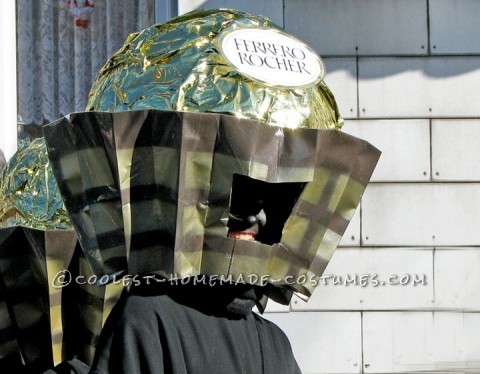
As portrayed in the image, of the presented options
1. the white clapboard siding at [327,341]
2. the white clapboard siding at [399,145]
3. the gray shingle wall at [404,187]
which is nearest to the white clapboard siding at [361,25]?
the gray shingle wall at [404,187]

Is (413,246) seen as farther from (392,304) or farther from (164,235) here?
(164,235)

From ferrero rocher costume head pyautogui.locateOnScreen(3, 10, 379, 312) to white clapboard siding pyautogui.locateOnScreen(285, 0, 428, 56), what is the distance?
239cm

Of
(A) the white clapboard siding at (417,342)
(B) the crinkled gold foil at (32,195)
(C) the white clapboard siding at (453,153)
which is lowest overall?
(A) the white clapboard siding at (417,342)

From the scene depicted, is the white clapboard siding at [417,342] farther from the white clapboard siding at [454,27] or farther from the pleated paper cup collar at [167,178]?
the pleated paper cup collar at [167,178]

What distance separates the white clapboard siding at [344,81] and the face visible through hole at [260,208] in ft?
7.87

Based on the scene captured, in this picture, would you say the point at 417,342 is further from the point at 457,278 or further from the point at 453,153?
the point at 453,153

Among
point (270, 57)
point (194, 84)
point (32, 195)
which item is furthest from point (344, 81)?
point (194, 84)

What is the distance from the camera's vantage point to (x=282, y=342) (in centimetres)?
291

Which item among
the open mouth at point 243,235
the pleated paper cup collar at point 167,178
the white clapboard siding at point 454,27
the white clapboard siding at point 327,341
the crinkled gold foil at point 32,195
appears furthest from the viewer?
the white clapboard siding at point 454,27

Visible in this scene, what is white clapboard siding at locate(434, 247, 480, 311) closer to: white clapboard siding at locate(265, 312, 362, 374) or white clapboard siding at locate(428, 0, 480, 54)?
white clapboard siding at locate(265, 312, 362, 374)

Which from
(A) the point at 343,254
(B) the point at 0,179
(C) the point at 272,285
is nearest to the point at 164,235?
(C) the point at 272,285

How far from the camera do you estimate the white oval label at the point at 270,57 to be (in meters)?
2.68

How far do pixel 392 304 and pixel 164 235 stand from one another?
277 cm

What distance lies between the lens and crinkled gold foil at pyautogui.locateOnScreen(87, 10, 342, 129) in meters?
2.62
